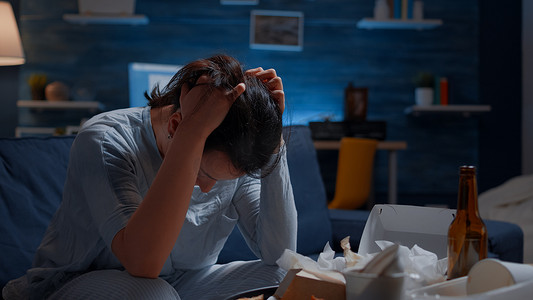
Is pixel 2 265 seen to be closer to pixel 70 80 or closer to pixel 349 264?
pixel 349 264

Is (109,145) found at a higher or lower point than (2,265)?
higher

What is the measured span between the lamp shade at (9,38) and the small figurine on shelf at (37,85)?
1.89 metres

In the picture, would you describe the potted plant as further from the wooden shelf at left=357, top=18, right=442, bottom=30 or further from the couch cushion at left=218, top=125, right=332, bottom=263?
the couch cushion at left=218, top=125, right=332, bottom=263

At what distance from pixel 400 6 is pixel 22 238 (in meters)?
3.98

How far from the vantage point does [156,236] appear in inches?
36.1

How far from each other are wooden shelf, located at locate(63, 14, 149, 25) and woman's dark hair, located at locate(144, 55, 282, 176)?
357 cm

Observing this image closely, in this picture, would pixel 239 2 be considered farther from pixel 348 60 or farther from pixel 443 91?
pixel 443 91

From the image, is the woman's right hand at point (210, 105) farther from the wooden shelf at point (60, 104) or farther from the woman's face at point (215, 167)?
the wooden shelf at point (60, 104)

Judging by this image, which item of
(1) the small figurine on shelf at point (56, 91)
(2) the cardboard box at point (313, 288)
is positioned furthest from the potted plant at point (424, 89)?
(2) the cardboard box at point (313, 288)

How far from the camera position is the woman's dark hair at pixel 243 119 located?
37.5 inches

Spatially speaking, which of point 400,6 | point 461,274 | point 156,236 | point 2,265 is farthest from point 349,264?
point 400,6

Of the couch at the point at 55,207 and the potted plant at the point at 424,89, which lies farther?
the potted plant at the point at 424,89

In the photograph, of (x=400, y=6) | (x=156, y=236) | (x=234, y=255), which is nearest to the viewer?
(x=156, y=236)

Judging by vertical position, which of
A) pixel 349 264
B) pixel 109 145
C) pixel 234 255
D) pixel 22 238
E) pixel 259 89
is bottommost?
pixel 234 255
